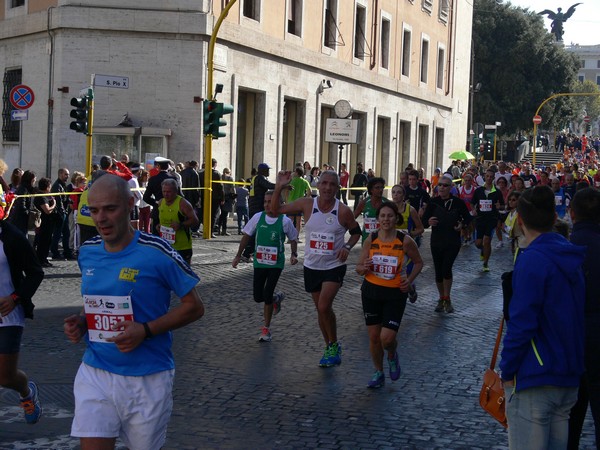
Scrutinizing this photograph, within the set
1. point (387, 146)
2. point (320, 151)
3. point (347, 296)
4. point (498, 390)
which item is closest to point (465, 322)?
point (347, 296)

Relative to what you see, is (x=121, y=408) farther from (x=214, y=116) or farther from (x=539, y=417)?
(x=214, y=116)

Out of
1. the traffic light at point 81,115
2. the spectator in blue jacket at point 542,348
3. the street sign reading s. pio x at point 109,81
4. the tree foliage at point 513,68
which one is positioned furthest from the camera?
the tree foliage at point 513,68

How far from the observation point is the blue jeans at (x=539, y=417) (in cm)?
441

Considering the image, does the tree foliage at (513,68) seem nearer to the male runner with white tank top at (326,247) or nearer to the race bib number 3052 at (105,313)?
the male runner with white tank top at (326,247)

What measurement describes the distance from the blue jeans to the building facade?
16.7 metres

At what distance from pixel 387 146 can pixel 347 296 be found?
27.2m

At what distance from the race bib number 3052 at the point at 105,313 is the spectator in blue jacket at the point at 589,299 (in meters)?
2.44

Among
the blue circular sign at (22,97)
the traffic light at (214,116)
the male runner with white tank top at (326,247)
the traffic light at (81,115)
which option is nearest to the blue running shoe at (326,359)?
the male runner with white tank top at (326,247)

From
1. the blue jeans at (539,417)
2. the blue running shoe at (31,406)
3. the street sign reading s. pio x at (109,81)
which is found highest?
the street sign reading s. pio x at (109,81)

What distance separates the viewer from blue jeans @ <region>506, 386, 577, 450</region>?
441cm

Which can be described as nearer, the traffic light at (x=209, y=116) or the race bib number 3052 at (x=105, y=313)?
the race bib number 3052 at (x=105, y=313)

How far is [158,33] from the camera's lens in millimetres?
25984

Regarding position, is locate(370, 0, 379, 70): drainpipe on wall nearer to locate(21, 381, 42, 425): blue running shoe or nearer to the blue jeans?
locate(21, 381, 42, 425): blue running shoe

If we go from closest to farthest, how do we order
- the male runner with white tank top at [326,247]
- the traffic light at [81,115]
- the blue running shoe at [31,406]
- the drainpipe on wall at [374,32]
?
the blue running shoe at [31,406]
the male runner with white tank top at [326,247]
the traffic light at [81,115]
the drainpipe on wall at [374,32]
